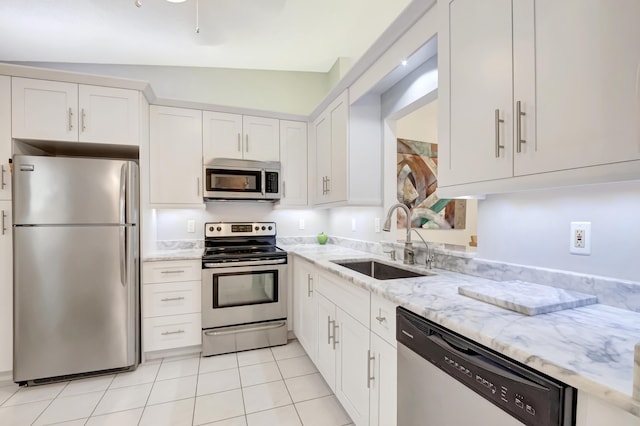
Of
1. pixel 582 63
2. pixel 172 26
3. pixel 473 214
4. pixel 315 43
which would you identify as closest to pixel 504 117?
pixel 582 63

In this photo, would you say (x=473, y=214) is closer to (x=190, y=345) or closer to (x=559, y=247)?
(x=559, y=247)

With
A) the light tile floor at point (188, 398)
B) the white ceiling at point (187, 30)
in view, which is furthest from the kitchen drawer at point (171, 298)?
the white ceiling at point (187, 30)

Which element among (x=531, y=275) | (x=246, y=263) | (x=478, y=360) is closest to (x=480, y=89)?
(x=531, y=275)

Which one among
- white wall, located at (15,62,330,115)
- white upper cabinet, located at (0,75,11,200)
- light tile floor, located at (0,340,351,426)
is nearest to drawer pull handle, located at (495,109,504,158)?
light tile floor, located at (0,340,351,426)

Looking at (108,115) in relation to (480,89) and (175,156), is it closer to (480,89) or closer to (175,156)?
(175,156)

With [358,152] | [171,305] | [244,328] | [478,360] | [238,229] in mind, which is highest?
[358,152]

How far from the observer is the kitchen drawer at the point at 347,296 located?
59.2 inches

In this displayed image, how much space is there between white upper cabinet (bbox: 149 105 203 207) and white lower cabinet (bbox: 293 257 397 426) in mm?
1478

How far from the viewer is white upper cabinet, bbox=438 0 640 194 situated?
2.56 feet

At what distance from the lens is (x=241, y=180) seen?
301 centimetres

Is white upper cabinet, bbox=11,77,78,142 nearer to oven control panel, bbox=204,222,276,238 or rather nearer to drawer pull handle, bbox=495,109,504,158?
oven control panel, bbox=204,222,276,238

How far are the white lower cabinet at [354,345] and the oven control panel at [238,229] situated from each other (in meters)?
1.05

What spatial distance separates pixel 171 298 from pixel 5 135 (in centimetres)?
171

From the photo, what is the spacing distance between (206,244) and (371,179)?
6.13 feet
